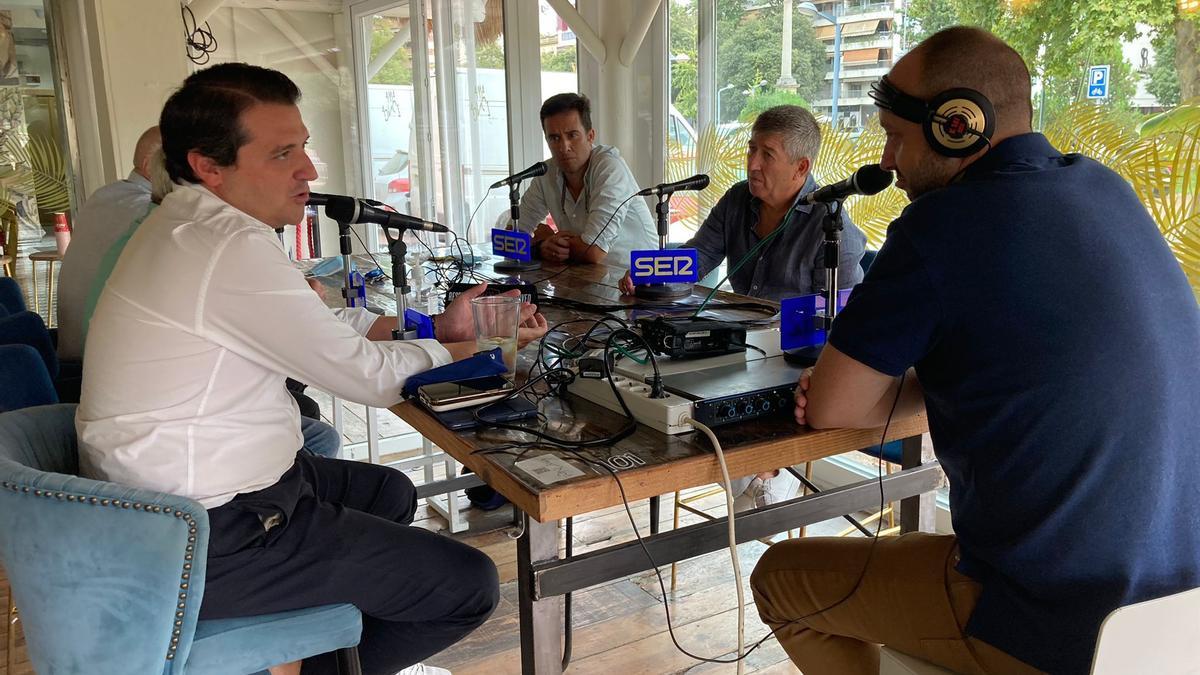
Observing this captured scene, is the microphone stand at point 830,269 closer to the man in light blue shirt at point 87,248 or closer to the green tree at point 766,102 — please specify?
the green tree at point 766,102

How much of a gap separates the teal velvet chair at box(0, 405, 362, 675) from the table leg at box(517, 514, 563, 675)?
1.33 ft

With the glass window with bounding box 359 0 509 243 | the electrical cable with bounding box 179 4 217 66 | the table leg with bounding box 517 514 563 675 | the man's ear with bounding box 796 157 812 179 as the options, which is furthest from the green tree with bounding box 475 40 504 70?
the table leg with bounding box 517 514 563 675

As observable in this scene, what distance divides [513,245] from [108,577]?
74.2 inches

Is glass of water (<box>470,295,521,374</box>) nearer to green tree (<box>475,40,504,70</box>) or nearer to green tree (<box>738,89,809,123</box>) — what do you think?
green tree (<box>738,89,809,123</box>)

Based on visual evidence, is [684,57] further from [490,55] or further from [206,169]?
[206,169]

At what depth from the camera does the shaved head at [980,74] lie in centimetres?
119

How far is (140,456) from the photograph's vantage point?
1.32m

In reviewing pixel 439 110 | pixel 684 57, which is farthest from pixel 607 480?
pixel 439 110

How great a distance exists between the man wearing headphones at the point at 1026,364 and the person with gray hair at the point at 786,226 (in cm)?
124

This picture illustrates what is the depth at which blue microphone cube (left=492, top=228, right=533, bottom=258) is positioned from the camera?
2.85m

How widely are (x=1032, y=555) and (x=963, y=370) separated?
0.81 feet

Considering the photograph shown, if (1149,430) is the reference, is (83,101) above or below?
above

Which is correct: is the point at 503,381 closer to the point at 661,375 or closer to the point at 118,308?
the point at 661,375

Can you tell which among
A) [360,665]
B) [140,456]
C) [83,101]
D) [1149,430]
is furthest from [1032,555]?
[83,101]
